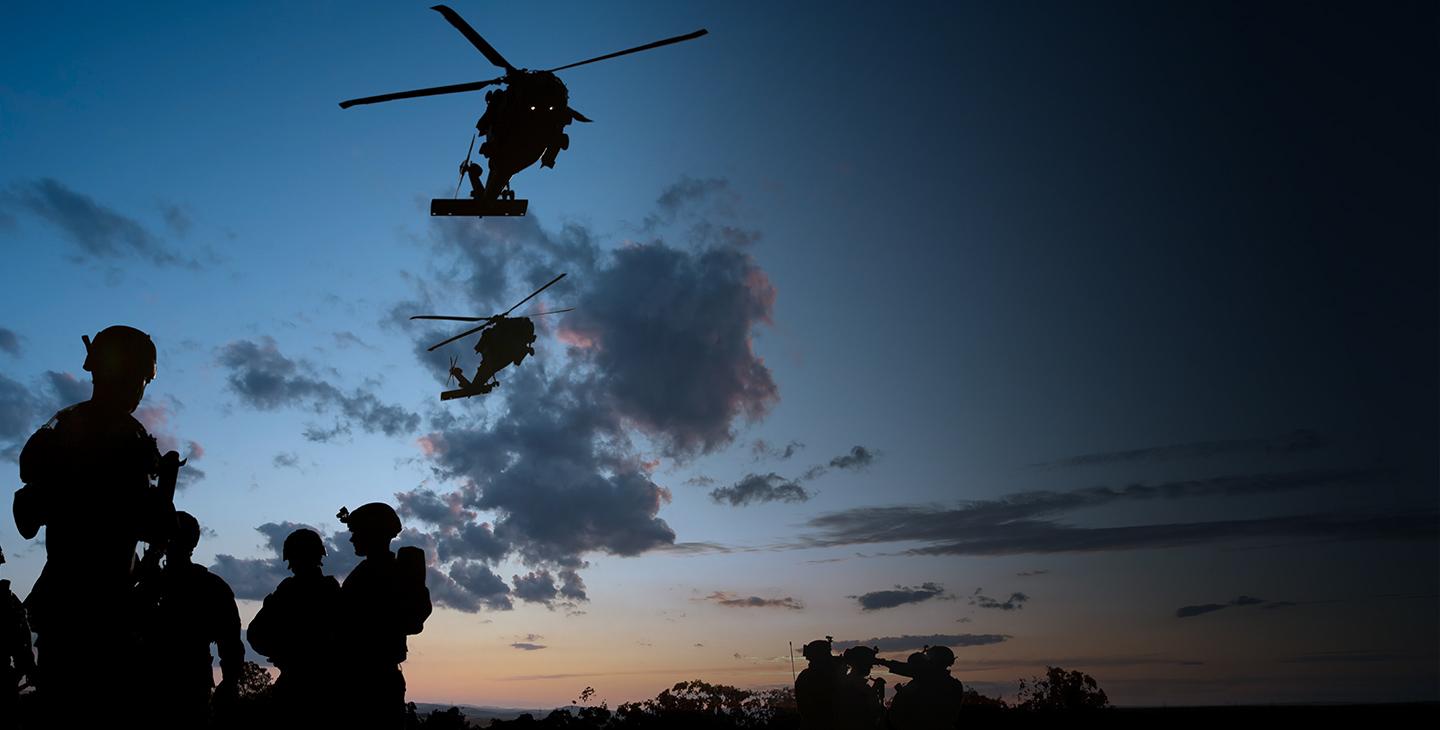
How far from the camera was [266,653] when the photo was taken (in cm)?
463

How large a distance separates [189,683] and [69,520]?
34.8 inches

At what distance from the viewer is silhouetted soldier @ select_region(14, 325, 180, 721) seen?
3.63m

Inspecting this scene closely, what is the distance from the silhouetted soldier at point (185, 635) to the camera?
151 inches

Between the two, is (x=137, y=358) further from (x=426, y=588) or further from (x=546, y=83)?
(x=546, y=83)

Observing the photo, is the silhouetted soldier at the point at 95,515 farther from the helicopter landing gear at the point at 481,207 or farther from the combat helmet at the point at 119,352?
the helicopter landing gear at the point at 481,207

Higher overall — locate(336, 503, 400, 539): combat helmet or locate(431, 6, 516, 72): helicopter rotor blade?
locate(431, 6, 516, 72): helicopter rotor blade

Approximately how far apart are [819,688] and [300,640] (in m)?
7.79

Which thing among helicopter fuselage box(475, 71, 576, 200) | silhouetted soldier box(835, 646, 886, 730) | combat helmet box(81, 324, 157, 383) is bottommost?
silhouetted soldier box(835, 646, 886, 730)

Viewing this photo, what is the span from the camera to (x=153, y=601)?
4.25 metres

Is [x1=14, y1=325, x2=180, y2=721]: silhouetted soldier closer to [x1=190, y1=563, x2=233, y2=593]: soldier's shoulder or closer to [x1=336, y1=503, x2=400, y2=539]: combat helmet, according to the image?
[x1=190, y1=563, x2=233, y2=593]: soldier's shoulder

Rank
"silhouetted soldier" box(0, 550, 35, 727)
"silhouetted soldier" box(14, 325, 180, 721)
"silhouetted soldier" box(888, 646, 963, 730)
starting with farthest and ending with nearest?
1. "silhouetted soldier" box(888, 646, 963, 730)
2. "silhouetted soldier" box(0, 550, 35, 727)
3. "silhouetted soldier" box(14, 325, 180, 721)

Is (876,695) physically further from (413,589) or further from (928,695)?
(413,589)

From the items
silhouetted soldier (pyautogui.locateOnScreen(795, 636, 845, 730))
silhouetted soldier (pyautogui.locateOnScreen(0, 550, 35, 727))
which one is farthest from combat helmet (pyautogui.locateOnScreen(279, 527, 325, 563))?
silhouetted soldier (pyautogui.locateOnScreen(795, 636, 845, 730))

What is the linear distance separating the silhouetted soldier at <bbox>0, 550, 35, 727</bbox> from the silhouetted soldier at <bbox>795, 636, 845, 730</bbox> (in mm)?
7993
